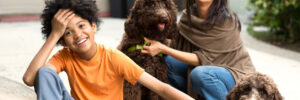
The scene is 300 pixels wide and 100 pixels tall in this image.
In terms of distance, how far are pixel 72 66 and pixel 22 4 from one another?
20.3ft

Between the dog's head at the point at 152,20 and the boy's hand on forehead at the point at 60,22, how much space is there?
0.68 metres

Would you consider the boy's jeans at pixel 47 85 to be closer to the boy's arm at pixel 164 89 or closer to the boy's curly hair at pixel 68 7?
→ the boy's curly hair at pixel 68 7

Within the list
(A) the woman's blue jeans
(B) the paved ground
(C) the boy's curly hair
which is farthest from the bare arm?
(B) the paved ground

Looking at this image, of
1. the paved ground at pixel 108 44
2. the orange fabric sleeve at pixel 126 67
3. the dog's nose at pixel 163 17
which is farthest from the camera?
the paved ground at pixel 108 44

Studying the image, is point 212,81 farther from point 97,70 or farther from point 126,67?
point 97,70

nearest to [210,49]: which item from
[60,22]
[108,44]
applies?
[60,22]

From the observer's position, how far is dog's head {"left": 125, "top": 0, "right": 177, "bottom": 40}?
2469mm

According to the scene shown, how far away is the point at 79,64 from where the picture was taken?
2113mm

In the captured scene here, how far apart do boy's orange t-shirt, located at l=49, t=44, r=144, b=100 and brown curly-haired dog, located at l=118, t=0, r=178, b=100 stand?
462 millimetres

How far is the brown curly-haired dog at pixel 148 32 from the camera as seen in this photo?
8.18 feet

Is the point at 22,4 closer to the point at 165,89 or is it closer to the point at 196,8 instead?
the point at 196,8

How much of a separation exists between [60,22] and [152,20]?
0.76 m

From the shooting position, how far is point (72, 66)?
2.12 metres

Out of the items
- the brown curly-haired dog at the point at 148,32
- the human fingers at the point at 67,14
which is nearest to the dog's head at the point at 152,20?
the brown curly-haired dog at the point at 148,32
